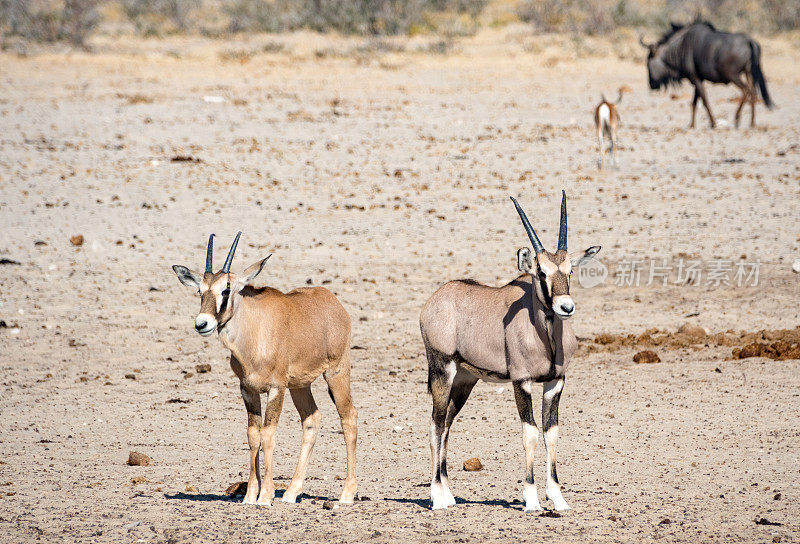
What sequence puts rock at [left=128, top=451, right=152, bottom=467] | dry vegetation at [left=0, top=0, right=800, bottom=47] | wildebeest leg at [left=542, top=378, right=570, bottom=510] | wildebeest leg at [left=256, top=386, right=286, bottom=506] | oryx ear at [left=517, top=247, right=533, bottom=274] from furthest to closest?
dry vegetation at [left=0, top=0, right=800, bottom=47], rock at [left=128, top=451, right=152, bottom=467], wildebeest leg at [left=256, top=386, right=286, bottom=506], wildebeest leg at [left=542, top=378, right=570, bottom=510], oryx ear at [left=517, top=247, right=533, bottom=274]

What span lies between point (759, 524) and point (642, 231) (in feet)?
29.0

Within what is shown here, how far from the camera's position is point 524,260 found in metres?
6.21

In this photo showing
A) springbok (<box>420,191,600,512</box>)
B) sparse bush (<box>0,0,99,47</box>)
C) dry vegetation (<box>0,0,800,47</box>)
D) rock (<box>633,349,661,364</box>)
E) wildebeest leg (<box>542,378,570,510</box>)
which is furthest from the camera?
dry vegetation (<box>0,0,800,47</box>)

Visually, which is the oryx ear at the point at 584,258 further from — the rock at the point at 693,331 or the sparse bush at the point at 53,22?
the sparse bush at the point at 53,22

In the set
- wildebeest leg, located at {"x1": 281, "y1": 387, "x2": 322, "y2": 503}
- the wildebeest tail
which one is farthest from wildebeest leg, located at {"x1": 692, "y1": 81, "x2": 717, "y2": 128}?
wildebeest leg, located at {"x1": 281, "y1": 387, "x2": 322, "y2": 503}

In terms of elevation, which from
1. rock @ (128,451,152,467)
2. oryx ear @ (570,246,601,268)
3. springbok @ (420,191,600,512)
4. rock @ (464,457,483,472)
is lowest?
rock @ (128,451,152,467)

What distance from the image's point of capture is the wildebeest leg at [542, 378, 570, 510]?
6430mm

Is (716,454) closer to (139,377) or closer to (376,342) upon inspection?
(376,342)

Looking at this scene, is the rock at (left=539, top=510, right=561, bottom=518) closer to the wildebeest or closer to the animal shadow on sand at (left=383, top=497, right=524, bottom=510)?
the animal shadow on sand at (left=383, top=497, right=524, bottom=510)

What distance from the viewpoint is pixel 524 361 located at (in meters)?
6.45

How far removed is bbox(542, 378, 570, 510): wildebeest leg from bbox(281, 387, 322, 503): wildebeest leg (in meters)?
1.46

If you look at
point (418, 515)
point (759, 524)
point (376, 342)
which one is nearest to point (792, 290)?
point (376, 342)

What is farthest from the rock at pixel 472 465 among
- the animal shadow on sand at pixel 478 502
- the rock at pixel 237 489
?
the rock at pixel 237 489

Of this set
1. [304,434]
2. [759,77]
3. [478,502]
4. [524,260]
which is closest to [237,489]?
[304,434]
